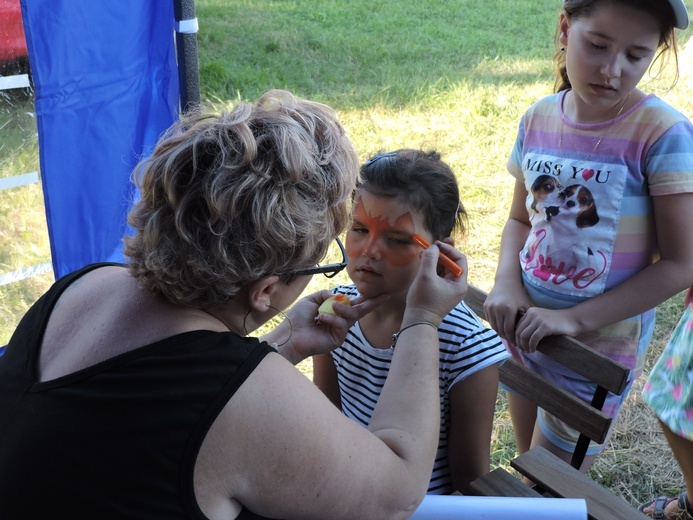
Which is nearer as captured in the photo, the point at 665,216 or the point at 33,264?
the point at 665,216

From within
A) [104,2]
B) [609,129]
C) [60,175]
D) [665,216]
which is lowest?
[60,175]

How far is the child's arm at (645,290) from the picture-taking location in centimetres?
160

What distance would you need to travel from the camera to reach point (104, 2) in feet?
7.47

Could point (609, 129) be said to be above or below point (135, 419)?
above

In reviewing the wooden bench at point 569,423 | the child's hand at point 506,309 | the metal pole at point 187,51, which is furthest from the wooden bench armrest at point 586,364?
the metal pole at point 187,51

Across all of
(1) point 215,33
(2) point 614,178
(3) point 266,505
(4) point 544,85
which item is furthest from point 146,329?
(1) point 215,33

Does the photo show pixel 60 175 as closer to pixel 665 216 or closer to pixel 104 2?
pixel 104 2

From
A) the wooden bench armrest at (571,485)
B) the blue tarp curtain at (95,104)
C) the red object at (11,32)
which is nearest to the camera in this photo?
the wooden bench armrest at (571,485)

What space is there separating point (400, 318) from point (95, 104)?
1349 millimetres

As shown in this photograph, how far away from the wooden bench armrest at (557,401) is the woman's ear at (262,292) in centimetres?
75

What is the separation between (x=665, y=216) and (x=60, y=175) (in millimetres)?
1811

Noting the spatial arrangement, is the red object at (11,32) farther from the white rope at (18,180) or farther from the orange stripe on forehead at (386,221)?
the orange stripe on forehead at (386,221)

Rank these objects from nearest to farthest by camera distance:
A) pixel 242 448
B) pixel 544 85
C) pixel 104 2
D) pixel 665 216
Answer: pixel 242 448 < pixel 665 216 < pixel 104 2 < pixel 544 85

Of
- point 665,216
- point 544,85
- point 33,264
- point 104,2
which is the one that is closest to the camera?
point 665,216
